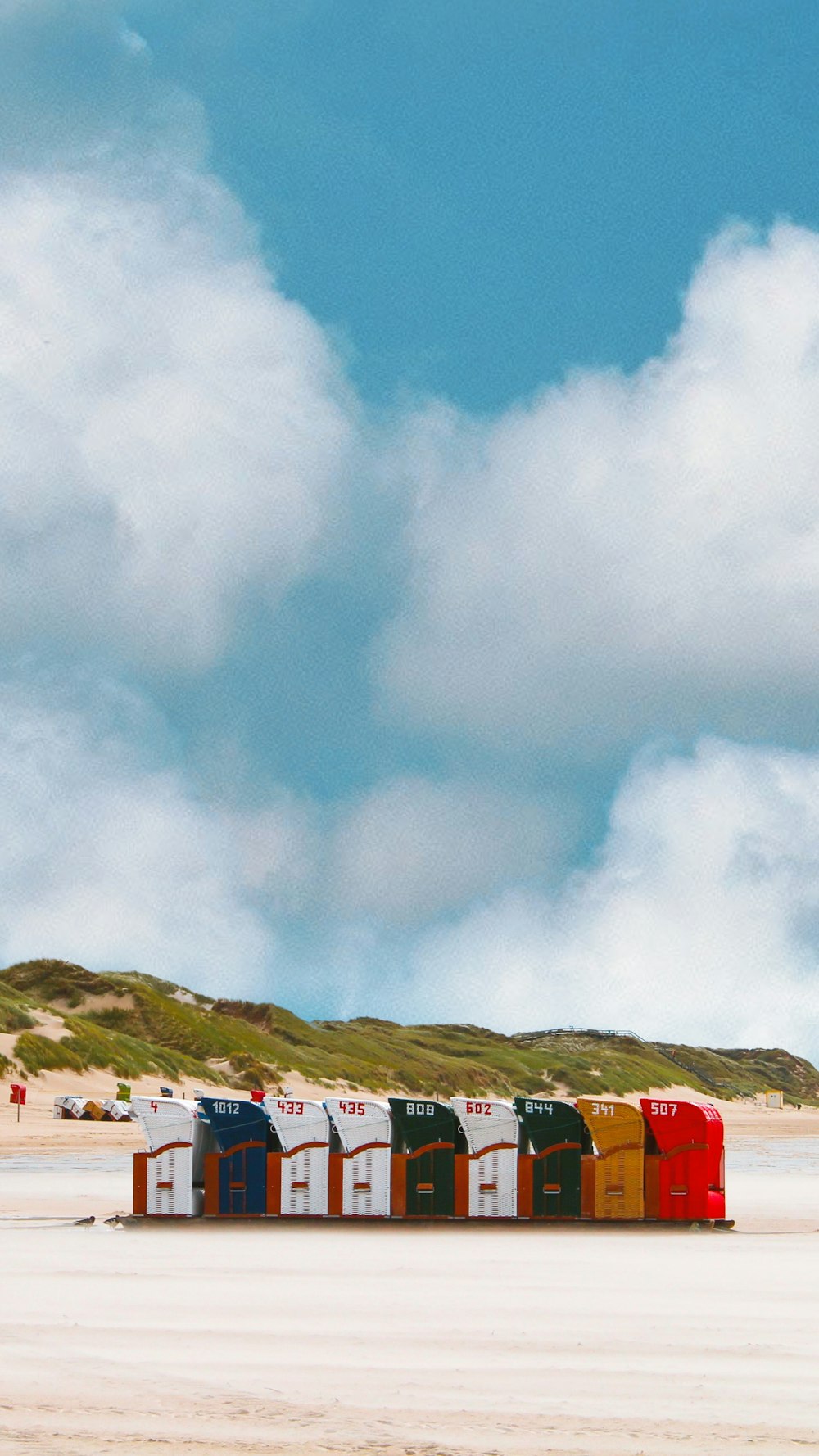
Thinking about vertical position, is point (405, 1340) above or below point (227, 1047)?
below

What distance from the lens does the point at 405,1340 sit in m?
11.2

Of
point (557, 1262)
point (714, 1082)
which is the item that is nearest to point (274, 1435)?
point (557, 1262)

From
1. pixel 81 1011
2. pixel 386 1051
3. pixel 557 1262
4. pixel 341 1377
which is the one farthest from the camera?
pixel 386 1051

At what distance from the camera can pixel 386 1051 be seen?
12406 cm

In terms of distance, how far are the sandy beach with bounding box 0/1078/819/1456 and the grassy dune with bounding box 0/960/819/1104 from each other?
47100mm

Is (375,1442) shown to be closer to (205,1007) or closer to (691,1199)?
(691,1199)

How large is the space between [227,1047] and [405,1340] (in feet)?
257

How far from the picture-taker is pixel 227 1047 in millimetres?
88000

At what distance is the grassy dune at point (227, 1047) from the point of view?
71125 mm

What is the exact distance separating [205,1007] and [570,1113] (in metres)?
98.3

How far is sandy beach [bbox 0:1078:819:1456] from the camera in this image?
8.20 metres

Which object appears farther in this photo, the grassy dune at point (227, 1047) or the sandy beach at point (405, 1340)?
the grassy dune at point (227, 1047)

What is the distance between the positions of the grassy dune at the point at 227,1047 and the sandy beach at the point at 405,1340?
4710 centimetres

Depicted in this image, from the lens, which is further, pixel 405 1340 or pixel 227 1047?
pixel 227 1047
